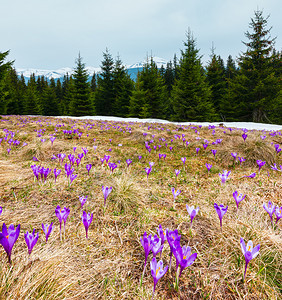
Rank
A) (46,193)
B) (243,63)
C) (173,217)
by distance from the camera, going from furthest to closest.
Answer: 1. (243,63)
2. (46,193)
3. (173,217)

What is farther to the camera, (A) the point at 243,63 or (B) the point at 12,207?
(A) the point at 243,63

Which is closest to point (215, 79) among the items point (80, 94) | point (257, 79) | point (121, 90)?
point (257, 79)

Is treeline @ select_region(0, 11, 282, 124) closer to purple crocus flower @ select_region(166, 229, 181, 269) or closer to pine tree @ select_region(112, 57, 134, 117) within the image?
pine tree @ select_region(112, 57, 134, 117)

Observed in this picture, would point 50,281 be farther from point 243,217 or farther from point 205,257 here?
point 243,217

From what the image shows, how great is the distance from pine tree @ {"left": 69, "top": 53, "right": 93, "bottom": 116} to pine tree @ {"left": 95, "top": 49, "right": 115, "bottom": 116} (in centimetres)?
346

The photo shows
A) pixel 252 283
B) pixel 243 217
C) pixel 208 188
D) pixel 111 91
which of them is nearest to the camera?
pixel 252 283

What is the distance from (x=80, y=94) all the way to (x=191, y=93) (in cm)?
1758

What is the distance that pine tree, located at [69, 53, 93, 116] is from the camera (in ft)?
92.5

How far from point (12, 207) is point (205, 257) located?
224 centimetres

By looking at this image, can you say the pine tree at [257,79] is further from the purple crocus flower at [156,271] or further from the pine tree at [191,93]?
the purple crocus flower at [156,271]

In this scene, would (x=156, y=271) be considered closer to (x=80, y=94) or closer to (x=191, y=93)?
(x=191, y=93)

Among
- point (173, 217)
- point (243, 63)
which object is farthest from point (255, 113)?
point (173, 217)

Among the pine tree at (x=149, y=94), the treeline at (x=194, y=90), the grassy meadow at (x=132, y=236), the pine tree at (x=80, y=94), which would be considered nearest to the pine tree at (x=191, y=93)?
the treeline at (x=194, y=90)

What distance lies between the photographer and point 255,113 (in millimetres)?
22219
